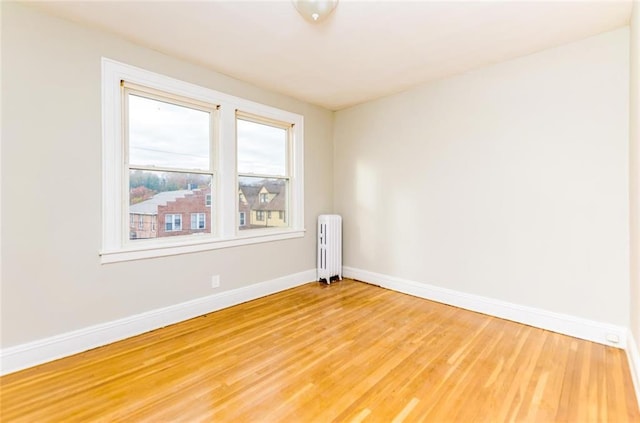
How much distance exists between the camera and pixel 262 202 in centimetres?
371

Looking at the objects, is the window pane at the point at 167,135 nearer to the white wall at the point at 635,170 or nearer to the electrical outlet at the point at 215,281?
the electrical outlet at the point at 215,281

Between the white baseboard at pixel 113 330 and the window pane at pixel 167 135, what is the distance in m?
1.37

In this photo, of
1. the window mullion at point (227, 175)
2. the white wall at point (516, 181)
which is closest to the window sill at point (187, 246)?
the window mullion at point (227, 175)

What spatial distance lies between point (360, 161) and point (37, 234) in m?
3.42

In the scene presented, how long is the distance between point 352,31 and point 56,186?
2536mm

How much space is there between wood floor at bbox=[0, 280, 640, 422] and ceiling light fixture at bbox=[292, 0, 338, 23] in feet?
8.13

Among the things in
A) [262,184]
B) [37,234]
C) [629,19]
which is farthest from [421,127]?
[37,234]

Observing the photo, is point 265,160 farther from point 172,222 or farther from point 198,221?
point 172,222

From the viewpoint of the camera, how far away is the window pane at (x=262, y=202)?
3.48 m

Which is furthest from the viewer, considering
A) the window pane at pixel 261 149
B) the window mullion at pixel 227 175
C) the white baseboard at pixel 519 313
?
the window pane at pixel 261 149

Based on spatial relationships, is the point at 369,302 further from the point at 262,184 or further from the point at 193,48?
the point at 193,48

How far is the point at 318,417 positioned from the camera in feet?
5.23

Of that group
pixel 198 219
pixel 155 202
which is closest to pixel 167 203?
pixel 155 202

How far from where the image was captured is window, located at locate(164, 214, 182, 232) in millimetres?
2848
